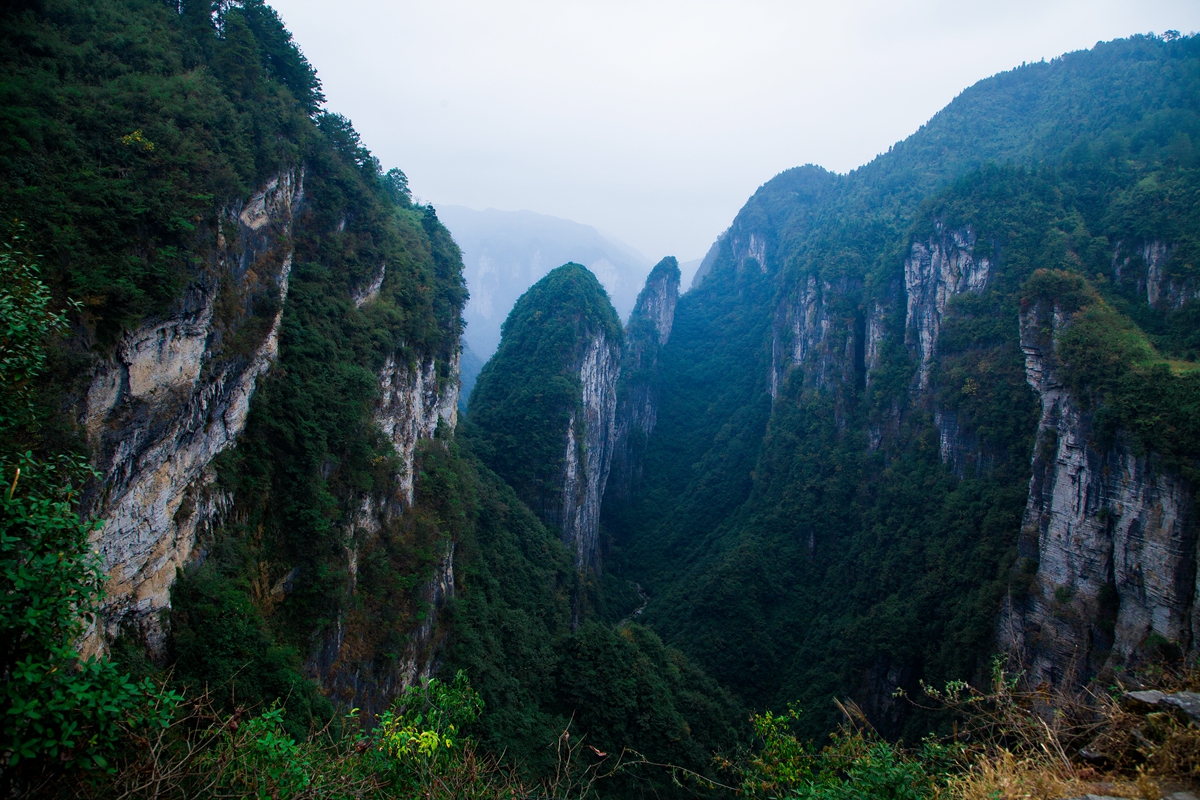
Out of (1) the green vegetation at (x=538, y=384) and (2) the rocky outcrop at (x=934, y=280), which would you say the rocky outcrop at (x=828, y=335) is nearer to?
(2) the rocky outcrop at (x=934, y=280)

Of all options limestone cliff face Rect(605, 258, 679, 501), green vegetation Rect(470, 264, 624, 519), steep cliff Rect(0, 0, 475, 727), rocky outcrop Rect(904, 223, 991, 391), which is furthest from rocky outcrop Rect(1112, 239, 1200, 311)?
limestone cliff face Rect(605, 258, 679, 501)

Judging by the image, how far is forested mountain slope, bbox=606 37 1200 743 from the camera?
1872cm

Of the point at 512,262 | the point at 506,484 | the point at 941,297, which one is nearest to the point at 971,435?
the point at 941,297

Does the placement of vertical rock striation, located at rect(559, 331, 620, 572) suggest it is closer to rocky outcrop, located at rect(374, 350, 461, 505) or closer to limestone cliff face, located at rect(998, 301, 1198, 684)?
rocky outcrop, located at rect(374, 350, 461, 505)

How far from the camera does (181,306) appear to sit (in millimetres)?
9430

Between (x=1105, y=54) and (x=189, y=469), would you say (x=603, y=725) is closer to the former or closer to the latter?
(x=189, y=469)

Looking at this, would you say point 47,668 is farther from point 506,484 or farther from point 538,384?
point 538,384

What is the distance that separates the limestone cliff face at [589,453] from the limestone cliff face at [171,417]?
90.8 ft

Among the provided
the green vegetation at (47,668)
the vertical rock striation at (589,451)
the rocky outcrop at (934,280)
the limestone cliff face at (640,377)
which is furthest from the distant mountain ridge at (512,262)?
the green vegetation at (47,668)

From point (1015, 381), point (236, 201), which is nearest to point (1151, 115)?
point (1015, 381)

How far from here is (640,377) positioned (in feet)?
216

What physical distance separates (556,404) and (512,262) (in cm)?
13257

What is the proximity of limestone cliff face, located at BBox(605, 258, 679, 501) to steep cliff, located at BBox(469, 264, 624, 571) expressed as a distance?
7.51 metres

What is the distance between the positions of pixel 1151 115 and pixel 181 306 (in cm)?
5256
